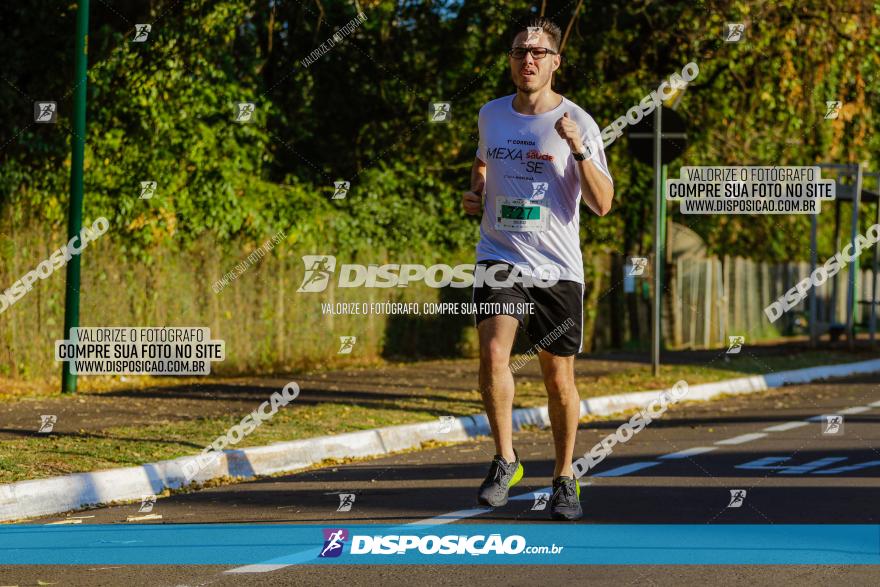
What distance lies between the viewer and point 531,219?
725 cm

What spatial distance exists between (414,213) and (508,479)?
49.7 ft

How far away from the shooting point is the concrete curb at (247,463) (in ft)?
27.6

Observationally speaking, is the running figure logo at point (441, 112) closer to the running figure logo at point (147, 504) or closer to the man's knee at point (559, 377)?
the running figure logo at point (147, 504)

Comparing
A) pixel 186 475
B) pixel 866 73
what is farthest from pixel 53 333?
pixel 866 73

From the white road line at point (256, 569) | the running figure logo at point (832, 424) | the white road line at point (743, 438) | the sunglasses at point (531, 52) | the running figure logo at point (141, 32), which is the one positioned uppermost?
the running figure logo at point (141, 32)

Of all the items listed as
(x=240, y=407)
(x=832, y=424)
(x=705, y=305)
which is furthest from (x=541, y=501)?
(x=705, y=305)

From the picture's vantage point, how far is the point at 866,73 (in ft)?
75.9

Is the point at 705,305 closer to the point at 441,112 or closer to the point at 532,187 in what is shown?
the point at 441,112

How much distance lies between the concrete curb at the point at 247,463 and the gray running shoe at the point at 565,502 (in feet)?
9.71

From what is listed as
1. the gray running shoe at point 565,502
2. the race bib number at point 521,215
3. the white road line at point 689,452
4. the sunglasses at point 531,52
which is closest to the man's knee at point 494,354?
the race bib number at point 521,215

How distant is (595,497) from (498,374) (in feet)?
4.77

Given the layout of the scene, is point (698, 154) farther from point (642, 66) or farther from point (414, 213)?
point (414, 213)

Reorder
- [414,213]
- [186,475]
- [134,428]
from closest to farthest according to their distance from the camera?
[186,475] → [134,428] → [414,213]

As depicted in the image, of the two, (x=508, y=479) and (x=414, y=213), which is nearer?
(x=508, y=479)
